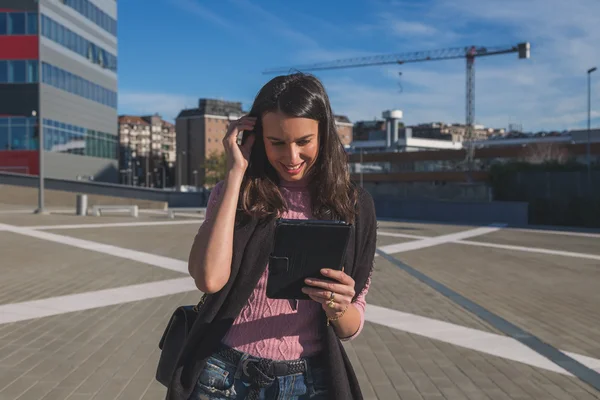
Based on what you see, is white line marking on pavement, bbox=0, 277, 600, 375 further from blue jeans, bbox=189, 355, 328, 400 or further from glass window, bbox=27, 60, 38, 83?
glass window, bbox=27, 60, 38, 83

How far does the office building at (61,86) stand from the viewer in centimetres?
4103

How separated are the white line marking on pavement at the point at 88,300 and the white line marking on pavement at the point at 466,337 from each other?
3.08 m

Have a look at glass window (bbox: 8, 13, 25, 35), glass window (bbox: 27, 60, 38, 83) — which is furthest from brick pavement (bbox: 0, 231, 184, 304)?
glass window (bbox: 8, 13, 25, 35)

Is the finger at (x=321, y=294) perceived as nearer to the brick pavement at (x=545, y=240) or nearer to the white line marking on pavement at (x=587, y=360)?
the white line marking on pavement at (x=587, y=360)

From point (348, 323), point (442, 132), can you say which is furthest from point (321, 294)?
point (442, 132)

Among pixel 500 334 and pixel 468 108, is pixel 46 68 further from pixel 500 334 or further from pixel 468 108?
pixel 468 108

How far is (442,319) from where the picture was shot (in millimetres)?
6992

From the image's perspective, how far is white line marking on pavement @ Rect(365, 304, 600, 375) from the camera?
17.8ft

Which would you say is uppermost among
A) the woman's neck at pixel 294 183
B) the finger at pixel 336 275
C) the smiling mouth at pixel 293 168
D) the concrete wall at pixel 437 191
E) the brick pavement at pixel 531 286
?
the smiling mouth at pixel 293 168

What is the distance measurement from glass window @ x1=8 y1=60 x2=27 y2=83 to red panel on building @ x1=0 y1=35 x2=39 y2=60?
0.35 meters

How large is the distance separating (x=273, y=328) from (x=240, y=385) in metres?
0.18

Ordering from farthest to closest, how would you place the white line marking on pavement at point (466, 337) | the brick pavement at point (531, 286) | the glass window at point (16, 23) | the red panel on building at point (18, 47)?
the red panel on building at point (18, 47), the glass window at point (16, 23), the brick pavement at point (531, 286), the white line marking on pavement at point (466, 337)

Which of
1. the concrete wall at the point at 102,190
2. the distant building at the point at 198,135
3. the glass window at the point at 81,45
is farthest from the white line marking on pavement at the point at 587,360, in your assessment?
the distant building at the point at 198,135

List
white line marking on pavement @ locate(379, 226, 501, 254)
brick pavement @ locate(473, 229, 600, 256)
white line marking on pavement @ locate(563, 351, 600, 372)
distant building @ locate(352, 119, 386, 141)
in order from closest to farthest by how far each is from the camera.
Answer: white line marking on pavement @ locate(563, 351, 600, 372) → white line marking on pavement @ locate(379, 226, 501, 254) → brick pavement @ locate(473, 229, 600, 256) → distant building @ locate(352, 119, 386, 141)
